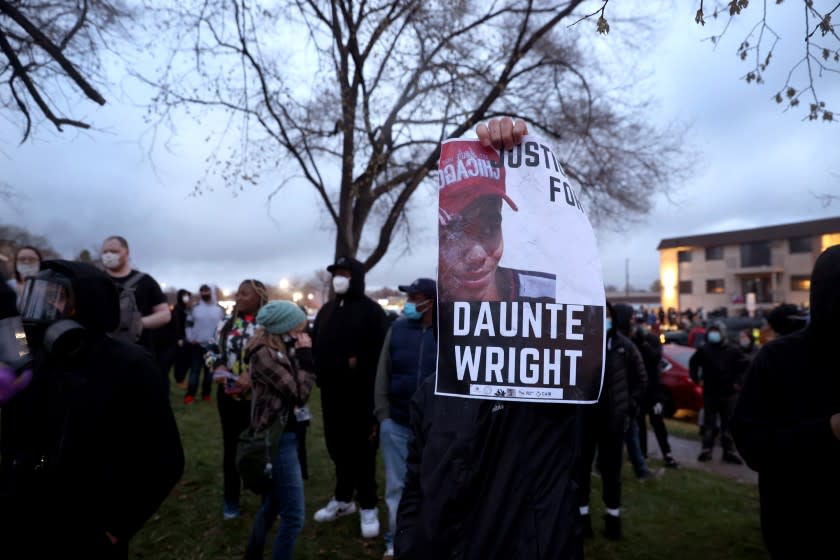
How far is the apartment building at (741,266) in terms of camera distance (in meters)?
49.4

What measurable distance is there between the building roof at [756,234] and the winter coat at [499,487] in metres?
50.7

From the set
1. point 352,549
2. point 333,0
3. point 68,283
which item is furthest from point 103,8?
point 352,549

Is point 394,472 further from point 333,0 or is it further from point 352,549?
point 333,0

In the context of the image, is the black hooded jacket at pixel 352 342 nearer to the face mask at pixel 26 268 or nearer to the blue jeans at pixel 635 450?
the face mask at pixel 26 268

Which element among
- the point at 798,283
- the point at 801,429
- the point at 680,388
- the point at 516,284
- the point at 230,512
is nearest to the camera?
the point at 516,284

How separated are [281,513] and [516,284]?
8.74ft

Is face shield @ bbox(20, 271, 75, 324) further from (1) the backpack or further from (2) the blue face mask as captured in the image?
(2) the blue face mask

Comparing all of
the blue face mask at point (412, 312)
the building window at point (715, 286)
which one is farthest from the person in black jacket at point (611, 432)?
the building window at point (715, 286)

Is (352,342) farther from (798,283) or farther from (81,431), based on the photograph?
(798,283)

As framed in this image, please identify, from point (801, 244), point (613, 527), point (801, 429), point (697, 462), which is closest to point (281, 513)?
point (801, 429)

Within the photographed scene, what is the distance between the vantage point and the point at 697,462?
8109 millimetres

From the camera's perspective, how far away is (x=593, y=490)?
6320 mm

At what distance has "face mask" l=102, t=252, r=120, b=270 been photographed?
480 cm

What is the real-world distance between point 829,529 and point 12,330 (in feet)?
9.16
